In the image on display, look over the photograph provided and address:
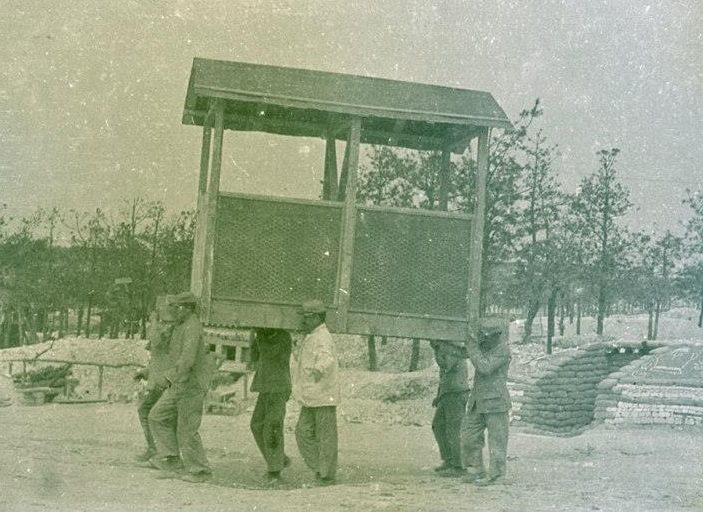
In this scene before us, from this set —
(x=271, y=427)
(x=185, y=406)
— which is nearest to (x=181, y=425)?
(x=185, y=406)

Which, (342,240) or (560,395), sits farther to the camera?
(560,395)

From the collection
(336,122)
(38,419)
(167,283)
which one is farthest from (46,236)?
(336,122)

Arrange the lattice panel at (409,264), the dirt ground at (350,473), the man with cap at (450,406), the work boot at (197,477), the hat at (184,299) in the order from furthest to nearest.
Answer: the man with cap at (450,406) → the lattice panel at (409,264) → the hat at (184,299) → the work boot at (197,477) → the dirt ground at (350,473)

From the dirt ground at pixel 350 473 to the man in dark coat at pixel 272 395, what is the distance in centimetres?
35

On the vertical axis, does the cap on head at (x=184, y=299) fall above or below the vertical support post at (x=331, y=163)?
below

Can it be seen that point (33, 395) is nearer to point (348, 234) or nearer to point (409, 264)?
point (348, 234)

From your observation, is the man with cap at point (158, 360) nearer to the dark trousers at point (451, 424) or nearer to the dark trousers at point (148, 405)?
the dark trousers at point (148, 405)

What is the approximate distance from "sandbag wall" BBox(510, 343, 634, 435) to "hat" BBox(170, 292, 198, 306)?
12074 millimetres

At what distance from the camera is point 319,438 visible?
8.74 m

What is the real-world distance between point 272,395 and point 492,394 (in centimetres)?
238

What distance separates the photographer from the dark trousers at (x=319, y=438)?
8.71 meters

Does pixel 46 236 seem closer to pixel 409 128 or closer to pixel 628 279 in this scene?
pixel 628 279

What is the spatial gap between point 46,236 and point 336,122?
99.9ft

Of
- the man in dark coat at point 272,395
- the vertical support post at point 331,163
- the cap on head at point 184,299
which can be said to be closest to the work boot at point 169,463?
the man in dark coat at point 272,395
